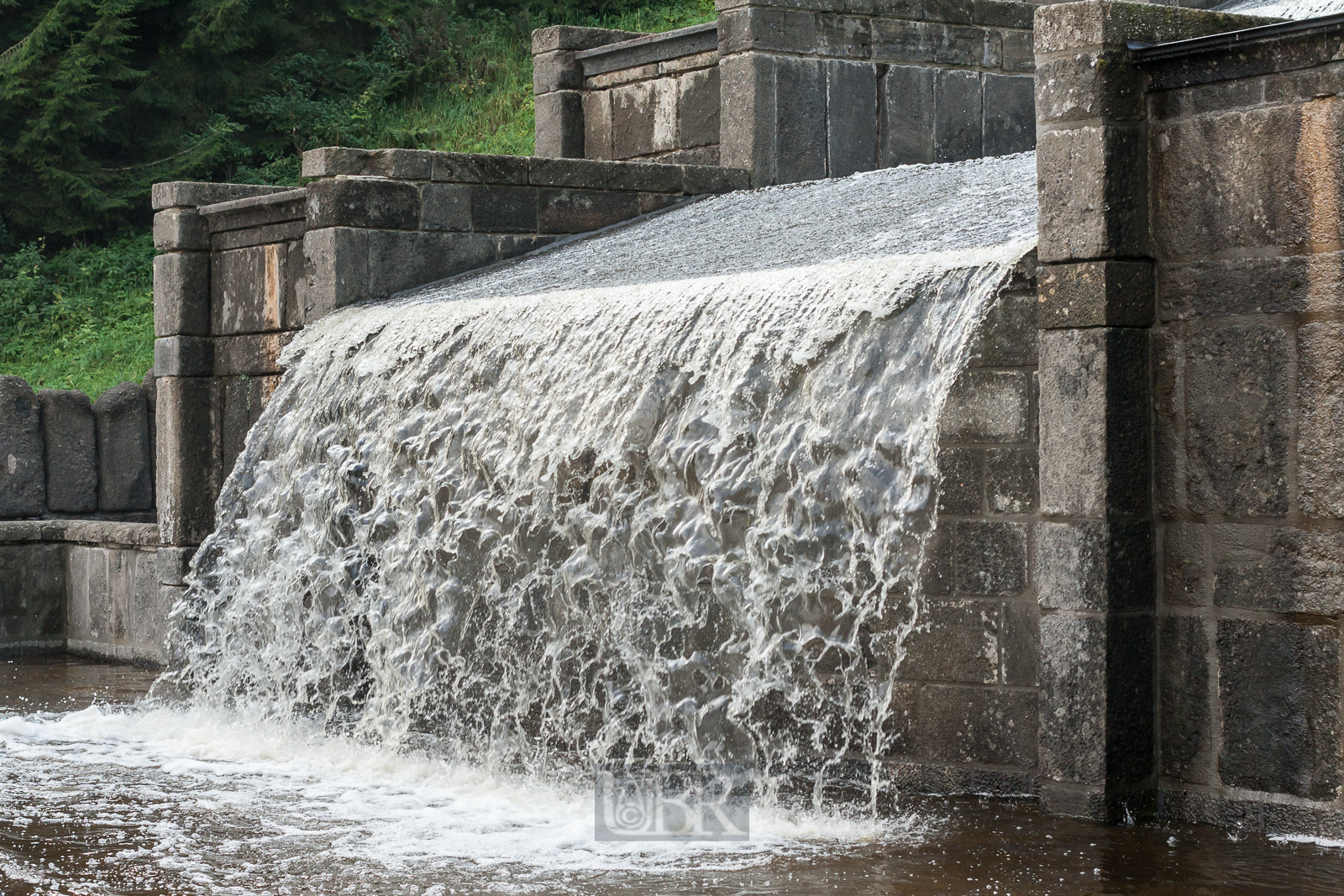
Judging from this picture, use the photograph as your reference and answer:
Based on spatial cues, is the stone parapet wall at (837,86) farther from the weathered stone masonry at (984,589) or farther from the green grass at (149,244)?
the green grass at (149,244)

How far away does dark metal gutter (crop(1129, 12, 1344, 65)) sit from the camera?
5.54 meters

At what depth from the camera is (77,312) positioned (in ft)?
69.6

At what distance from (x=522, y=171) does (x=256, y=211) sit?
1539 mm

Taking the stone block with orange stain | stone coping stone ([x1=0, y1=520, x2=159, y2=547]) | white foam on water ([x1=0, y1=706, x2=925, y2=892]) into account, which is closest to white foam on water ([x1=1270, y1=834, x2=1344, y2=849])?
white foam on water ([x1=0, y1=706, x2=925, y2=892])

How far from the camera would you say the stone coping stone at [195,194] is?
33.9 ft

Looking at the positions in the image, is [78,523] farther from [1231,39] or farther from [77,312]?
[77,312]

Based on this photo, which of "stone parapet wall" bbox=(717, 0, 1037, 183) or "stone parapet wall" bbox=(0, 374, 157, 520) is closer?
"stone parapet wall" bbox=(717, 0, 1037, 183)

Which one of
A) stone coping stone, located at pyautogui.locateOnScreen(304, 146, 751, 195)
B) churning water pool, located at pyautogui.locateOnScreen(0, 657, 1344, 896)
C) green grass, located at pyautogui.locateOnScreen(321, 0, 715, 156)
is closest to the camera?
churning water pool, located at pyautogui.locateOnScreen(0, 657, 1344, 896)

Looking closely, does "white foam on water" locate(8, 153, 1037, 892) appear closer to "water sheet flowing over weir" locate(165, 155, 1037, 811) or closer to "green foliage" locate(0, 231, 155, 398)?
"water sheet flowing over weir" locate(165, 155, 1037, 811)

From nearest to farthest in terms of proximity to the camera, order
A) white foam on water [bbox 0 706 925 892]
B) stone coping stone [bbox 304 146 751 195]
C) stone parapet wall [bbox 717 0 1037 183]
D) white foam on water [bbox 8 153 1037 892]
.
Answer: white foam on water [bbox 0 706 925 892] < white foam on water [bbox 8 153 1037 892] < stone coping stone [bbox 304 146 751 195] < stone parapet wall [bbox 717 0 1037 183]

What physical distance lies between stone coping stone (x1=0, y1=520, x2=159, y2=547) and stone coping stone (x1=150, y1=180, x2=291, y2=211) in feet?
6.99

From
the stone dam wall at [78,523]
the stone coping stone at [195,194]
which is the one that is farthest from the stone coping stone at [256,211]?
the stone dam wall at [78,523]

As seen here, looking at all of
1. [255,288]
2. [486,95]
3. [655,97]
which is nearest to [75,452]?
[255,288]
